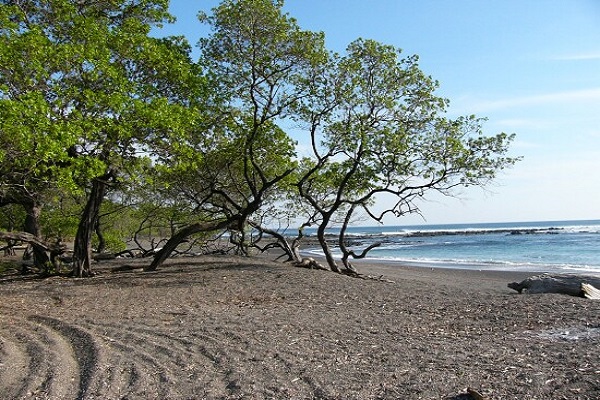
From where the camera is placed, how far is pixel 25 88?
9383 mm

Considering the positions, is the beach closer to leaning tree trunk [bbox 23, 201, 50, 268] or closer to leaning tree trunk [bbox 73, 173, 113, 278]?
leaning tree trunk [bbox 73, 173, 113, 278]

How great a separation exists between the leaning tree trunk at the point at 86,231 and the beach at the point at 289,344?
70.8 inches

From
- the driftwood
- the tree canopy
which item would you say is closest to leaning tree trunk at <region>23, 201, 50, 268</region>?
the tree canopy

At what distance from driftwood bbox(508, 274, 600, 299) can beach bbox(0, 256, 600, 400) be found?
1971 millimetres

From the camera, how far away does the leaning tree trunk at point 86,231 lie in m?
14.1

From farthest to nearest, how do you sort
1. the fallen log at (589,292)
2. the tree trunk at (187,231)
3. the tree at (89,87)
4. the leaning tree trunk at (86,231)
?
the tree trunk at (187,231) → the leaning tree trunk at (86,231) → the fallen log at (589,292) → the tree at (89,87)

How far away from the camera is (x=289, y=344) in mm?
7270

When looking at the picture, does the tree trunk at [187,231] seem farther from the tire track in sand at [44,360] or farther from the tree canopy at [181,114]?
the tire track in sand at [44,360]

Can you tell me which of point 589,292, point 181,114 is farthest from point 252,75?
point 589,292

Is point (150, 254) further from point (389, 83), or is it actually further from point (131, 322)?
point (131, 322)

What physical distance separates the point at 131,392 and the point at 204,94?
10251mm

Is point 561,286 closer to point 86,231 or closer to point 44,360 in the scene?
point 44,360

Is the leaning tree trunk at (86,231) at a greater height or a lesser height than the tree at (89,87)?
lesser

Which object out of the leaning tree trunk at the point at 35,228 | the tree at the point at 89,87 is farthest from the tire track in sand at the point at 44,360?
the leaning tree trunk at the point at 35,228
